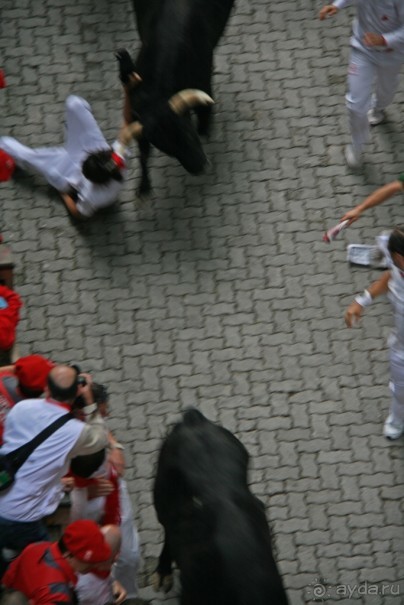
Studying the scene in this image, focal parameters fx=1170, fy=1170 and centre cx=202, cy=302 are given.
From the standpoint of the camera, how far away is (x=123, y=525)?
7.11 metres

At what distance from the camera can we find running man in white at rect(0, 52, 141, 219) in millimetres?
8711

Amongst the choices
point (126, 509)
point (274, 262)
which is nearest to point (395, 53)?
point (274, 262)

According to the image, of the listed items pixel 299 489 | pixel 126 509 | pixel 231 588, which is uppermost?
pixel 231 588

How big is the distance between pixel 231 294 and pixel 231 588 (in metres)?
3.02

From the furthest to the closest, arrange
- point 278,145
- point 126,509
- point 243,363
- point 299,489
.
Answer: point 278,145 → point 243,363 → point 299,489 → point 126,509

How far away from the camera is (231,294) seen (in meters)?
8.79

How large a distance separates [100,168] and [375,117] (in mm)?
2409

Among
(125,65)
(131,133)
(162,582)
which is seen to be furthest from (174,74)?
(162,582)

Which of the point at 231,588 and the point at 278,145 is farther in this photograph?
the point at 278,145

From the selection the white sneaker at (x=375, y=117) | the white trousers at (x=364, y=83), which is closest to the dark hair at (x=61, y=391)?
the white trousers at (x=364, y=83)

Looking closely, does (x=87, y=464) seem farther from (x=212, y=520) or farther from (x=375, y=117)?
(x=375, y=117)

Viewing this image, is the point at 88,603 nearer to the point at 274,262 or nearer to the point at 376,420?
the point at 376,420

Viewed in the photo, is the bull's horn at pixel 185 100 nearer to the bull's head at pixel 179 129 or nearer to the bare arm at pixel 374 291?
the bull's head at pixel 179 129

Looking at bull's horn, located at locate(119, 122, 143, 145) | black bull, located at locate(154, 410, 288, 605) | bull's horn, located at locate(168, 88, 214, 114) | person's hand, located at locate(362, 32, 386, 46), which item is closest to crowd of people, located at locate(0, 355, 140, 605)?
black bull, located at locate(154, 410, 288, 605)
